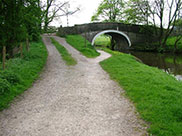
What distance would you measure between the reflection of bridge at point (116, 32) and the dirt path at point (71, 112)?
2309 cm

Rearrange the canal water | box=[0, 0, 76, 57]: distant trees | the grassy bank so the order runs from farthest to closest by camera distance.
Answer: the canal water
box=[0, 0, 76, 57]: distant trees
the grassy bank

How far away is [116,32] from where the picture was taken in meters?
33.2

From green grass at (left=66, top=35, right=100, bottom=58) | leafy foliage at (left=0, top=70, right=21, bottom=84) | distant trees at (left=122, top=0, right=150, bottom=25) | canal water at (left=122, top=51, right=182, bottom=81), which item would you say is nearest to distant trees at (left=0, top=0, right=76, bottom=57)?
leafy foliage at (left=0, top=70, right=21, bottom=84)

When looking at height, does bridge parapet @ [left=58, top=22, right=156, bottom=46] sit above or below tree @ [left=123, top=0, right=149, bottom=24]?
below

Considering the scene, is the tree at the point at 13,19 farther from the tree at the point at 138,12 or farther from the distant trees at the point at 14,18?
the tree at the point at 138,12

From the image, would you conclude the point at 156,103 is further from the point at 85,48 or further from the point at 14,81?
the point at 85,48

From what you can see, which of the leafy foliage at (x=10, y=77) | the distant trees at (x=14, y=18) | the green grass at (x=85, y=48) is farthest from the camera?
the green grass at (x=85, y=48)

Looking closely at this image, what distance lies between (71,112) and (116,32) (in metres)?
29.5

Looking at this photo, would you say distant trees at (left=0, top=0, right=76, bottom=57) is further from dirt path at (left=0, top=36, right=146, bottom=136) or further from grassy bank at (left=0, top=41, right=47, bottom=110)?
dirt path at (left=0, top=36, right=146, bottom=136)

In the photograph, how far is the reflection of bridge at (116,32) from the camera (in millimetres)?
30781

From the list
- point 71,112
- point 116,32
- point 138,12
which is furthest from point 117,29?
point 71,112

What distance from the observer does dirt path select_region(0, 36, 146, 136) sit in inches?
167

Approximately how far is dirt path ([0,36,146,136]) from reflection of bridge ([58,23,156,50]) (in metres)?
23.1

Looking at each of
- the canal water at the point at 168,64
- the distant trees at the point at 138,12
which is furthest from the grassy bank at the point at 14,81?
the distant trees at the point at 138,12
